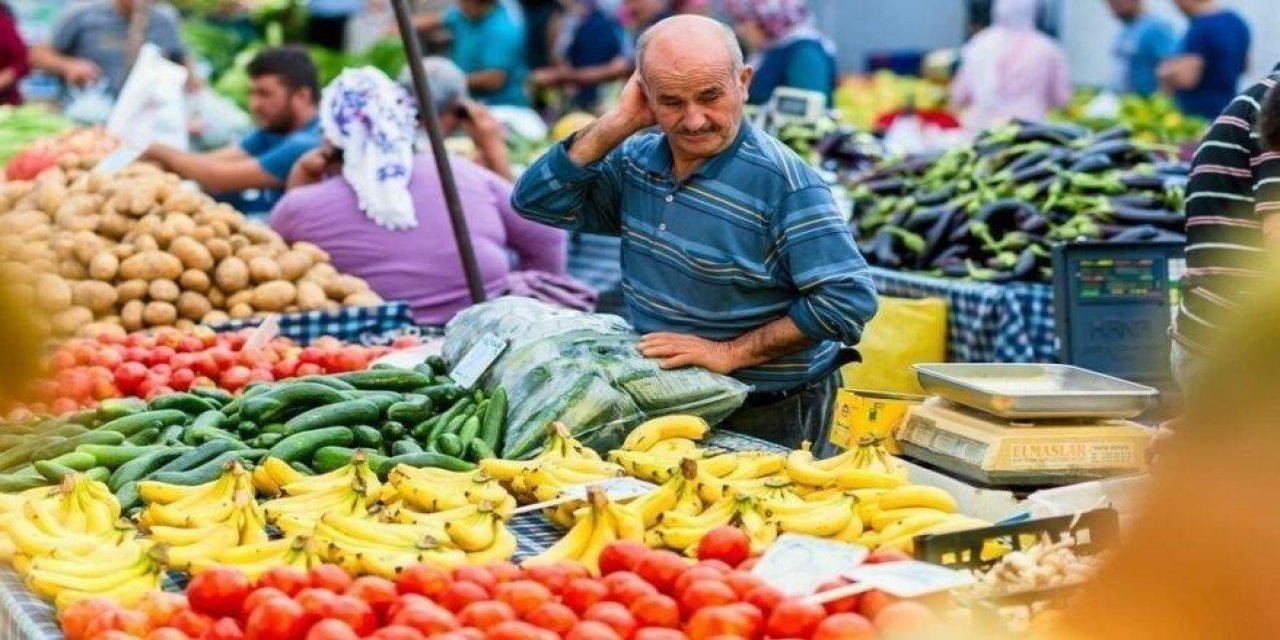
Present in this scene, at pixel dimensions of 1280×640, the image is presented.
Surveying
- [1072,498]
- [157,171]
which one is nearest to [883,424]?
[1072,498]

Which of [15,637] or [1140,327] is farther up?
[15,637]

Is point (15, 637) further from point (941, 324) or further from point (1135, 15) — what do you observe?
point (1135, 15)

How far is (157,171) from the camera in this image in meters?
7.10

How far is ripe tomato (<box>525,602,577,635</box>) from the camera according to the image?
103 inches

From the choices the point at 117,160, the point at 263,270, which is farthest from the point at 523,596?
the point at 117,160

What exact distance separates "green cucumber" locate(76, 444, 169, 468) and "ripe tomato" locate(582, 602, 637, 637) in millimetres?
1669

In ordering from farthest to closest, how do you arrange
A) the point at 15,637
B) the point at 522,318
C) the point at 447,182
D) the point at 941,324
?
the point at 941,324 → the point at 447,182 → the point at 522,318 → the point at 15,637

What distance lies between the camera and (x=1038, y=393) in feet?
12.1

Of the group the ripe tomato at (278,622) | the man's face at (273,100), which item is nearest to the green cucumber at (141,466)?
the ripe tomato at (278,622)

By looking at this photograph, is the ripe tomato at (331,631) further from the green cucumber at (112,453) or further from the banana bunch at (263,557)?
the green cucumber at (112,453)

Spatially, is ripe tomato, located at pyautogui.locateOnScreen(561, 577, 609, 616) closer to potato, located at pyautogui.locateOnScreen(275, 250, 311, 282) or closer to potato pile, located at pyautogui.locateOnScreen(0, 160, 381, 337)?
potato pile, located at pyautogui.locateOnScreen(0, 160, 381, 337)

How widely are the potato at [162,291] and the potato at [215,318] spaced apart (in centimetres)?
13

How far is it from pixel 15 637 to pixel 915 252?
16.6 feet

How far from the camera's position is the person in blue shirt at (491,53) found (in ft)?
38.2
